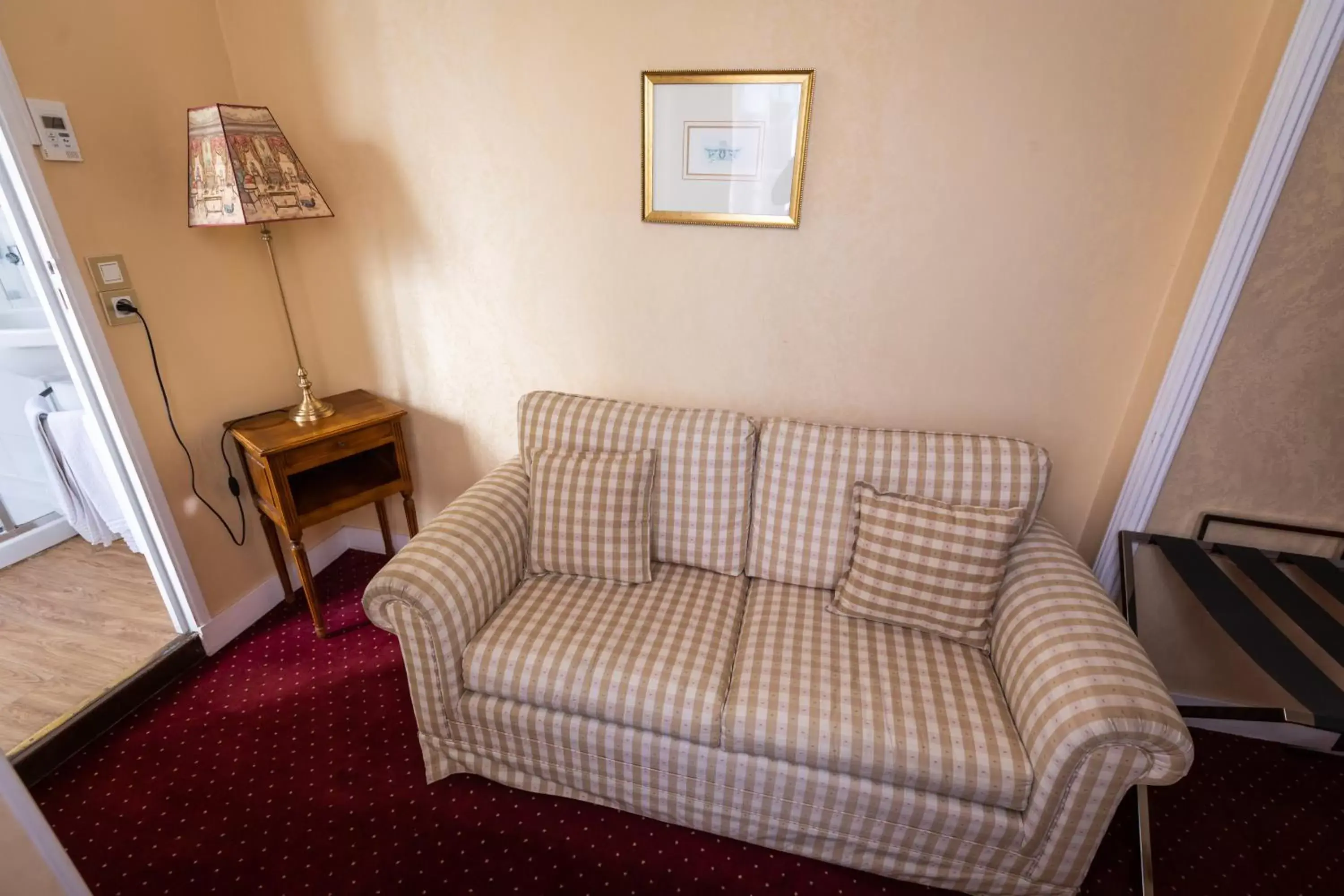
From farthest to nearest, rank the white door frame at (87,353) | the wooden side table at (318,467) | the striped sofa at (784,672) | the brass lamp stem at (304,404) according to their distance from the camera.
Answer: the brass lamp stem at (304,404), the wooden side table at (318,467), the white door frame at (87,353), the striped sofa at (784,672)

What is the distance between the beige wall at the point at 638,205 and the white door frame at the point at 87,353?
0.20ft

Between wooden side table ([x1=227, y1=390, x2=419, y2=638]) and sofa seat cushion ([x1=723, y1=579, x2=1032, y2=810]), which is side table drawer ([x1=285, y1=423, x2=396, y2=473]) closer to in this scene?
wooden side table ([x1=227, y1=390, x2=419, y2=638])

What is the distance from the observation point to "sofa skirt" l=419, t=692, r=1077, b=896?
1375mm

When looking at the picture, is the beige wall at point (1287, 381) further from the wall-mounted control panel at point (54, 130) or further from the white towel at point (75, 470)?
the white towel at point (75, 470)

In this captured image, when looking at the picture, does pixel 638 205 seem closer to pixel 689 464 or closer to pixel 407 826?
pixel 689 464

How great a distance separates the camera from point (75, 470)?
2559 mm

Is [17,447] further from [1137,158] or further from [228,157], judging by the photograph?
[1137,158]

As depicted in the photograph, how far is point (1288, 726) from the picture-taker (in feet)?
6.23

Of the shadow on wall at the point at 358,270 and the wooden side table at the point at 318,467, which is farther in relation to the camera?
the shadow on wall at the point at 358,270

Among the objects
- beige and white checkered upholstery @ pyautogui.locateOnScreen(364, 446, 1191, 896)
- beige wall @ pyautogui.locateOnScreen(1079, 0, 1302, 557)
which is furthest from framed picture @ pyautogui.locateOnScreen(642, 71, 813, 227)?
beige and white checkered upholstery @ pyautogui.locateOnScreen(364, 446, 1191, 896)

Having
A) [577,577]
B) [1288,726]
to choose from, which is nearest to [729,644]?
[577,577]

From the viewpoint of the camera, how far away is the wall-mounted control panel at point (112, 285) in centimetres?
172

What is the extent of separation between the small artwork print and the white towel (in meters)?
2.72

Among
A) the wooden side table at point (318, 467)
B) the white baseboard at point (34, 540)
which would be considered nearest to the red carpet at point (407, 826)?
the wooden side table at point (318, 467)
